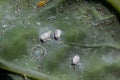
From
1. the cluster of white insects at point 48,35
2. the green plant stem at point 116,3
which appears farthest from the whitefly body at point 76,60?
the green plant stem at point 116,3

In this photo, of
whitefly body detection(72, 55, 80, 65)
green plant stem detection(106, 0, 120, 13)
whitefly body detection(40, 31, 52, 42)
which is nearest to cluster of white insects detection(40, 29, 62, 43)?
whitefly body detection(40, 31, 52, 42)

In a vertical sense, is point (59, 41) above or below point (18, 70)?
above

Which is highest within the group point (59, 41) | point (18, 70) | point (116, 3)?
point (116, 3)

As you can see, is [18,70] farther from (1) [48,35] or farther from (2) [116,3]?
(2) [116,3]

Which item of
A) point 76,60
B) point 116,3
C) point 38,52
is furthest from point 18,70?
point 116,3

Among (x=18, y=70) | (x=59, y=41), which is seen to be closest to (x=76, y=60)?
(x=59, y=41)

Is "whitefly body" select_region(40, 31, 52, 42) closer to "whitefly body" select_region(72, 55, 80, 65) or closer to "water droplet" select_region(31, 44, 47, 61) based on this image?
"water droplet" select_region(31, 44, 47, 61)

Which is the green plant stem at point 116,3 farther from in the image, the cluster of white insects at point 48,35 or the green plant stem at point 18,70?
the green plant stem at point 18,70

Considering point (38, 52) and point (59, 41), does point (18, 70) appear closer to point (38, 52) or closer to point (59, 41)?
point (38, 52)

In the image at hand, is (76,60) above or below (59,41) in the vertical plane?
below

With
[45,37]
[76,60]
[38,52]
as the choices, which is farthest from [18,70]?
[76,60]
